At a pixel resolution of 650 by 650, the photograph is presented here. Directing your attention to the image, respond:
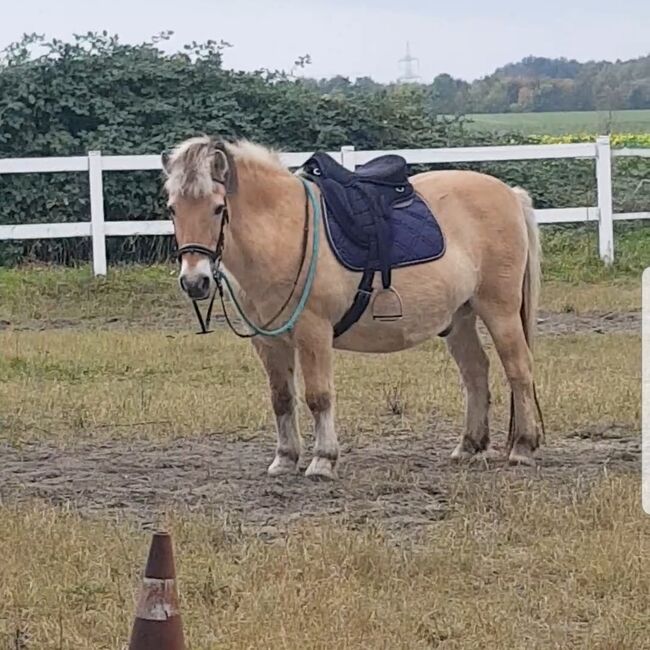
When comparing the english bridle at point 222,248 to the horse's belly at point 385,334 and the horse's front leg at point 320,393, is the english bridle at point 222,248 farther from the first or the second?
the horse's belly at point 385,334

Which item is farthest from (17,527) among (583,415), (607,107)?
(607,107)

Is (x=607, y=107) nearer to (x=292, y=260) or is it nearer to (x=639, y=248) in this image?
(x=639, y=248)

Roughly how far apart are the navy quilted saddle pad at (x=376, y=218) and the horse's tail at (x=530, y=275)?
0.75m

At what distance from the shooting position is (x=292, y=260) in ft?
26.0

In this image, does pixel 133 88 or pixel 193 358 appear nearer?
pixel 193 358

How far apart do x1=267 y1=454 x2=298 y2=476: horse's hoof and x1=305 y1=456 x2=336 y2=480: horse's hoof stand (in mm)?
206

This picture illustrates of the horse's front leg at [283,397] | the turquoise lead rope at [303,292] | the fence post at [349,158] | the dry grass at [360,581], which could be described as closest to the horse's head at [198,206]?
the turquoise lead rope at [303,292]

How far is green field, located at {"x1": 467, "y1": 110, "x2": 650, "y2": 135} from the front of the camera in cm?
3734

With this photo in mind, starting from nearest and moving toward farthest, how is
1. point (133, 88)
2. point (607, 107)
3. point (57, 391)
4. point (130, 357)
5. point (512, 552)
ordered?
A: point (512, 552) → point (57, 391) → point (130, 357) → point (133, 88) → point (607, 107)

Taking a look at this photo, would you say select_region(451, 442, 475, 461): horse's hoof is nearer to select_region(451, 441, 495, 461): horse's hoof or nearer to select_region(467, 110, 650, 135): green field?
select_region(451, 441, 495, 461): horse's hoof

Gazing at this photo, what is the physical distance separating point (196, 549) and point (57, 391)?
16.1ft

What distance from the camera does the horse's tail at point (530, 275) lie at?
892 cm

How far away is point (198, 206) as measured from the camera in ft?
24.8

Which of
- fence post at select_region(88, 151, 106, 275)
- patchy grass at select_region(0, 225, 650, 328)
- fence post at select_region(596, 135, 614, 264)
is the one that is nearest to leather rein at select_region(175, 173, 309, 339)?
patchy grass at select_region(0, 225, 650, 328)
